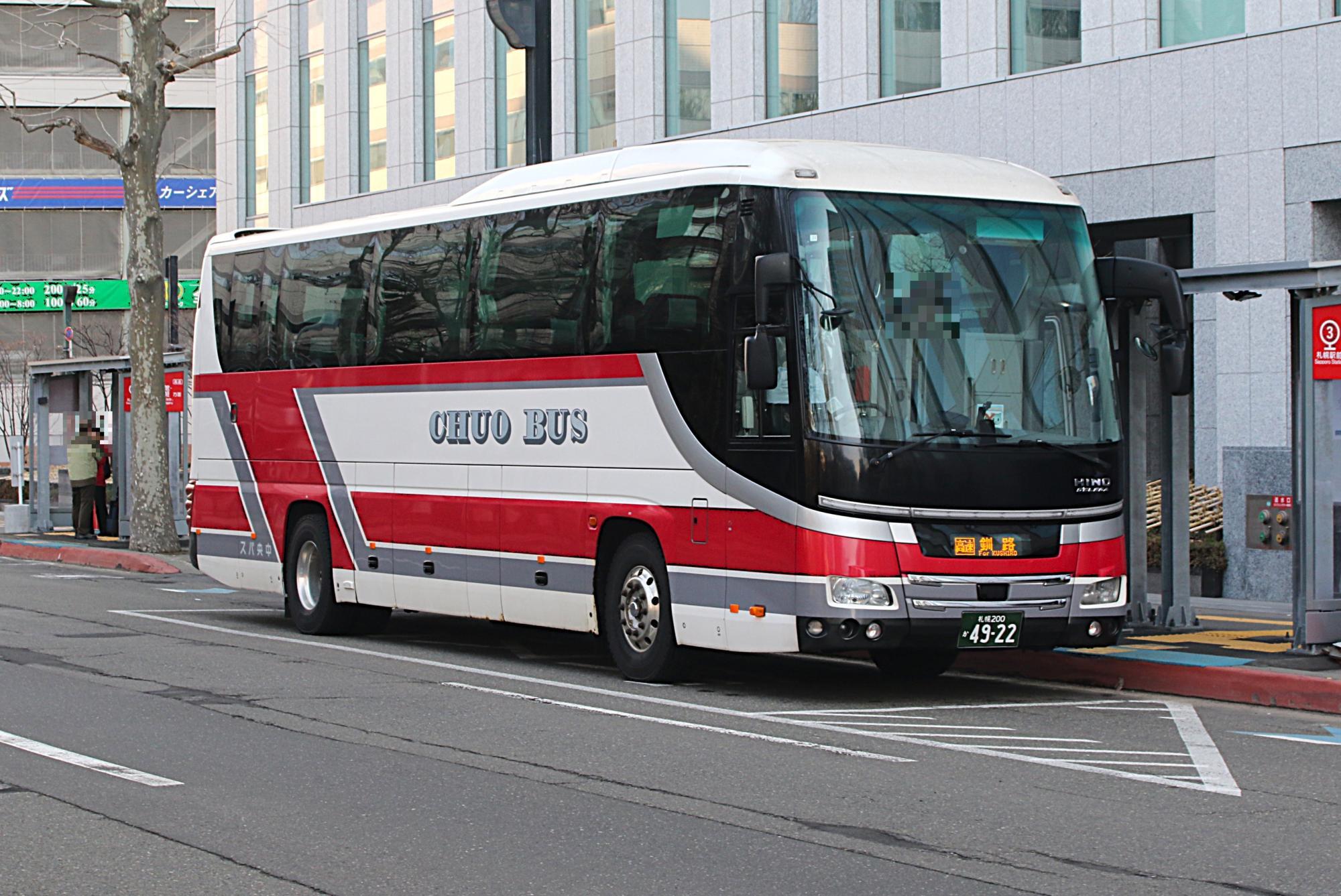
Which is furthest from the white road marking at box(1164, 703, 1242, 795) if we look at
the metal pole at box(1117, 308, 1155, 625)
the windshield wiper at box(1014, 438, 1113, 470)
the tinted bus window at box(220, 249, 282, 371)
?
the tinted bus window at box(220, 249, 282, 371)

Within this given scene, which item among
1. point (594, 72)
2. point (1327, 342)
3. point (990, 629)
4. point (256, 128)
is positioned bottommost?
point (990, 629)

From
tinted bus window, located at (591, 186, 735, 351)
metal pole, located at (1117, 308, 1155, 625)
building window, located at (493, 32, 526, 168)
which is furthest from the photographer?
building window, located at (493, 32, 526, 168)

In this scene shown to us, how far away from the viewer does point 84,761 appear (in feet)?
32.0

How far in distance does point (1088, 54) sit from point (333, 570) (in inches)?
446

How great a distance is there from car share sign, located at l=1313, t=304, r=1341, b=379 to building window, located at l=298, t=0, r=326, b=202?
27.5 meters

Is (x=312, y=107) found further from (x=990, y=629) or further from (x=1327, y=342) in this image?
(x=990, y=629)

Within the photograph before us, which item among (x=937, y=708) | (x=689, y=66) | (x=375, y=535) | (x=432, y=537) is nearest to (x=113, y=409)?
(x=689, y=66)

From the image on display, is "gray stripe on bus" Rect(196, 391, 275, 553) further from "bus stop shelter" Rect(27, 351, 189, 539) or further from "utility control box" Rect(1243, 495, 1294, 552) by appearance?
"bus stop shelter" Rect(27, 351, 189, 539)

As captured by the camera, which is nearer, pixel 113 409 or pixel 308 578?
pixel 308 578

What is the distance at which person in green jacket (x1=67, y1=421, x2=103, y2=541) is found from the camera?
105ft

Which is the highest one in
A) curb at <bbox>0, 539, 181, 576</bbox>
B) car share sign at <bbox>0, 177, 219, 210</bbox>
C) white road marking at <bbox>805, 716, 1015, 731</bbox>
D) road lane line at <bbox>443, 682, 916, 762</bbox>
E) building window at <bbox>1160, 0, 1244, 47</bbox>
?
car share sign at <bbox>0, 177, 219, 210</bbox>

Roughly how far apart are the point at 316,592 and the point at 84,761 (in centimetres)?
776

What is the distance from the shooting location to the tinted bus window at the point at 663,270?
42.4 ft

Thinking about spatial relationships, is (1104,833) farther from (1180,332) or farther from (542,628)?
(542,628)
